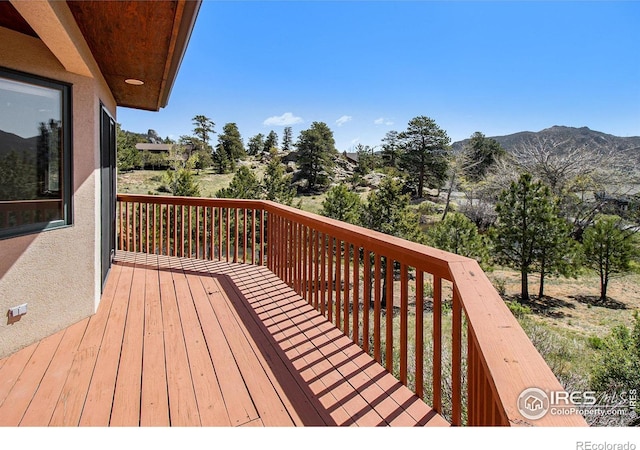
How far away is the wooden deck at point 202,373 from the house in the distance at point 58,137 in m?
0.37

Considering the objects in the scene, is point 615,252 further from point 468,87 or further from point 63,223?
point 63,223

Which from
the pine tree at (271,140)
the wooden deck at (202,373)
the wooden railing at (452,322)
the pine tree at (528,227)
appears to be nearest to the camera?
the wooden railing at (452,322)

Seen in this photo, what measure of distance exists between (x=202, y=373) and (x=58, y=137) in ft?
7.23

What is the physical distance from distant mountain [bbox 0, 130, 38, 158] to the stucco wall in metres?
0.27

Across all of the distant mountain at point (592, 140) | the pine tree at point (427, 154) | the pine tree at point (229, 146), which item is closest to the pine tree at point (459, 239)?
the distant mountain at point (592, 140)

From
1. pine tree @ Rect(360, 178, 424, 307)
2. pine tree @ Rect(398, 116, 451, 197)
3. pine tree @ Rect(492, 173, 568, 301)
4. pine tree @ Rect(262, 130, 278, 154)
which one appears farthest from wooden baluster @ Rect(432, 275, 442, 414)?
pine tree @ Rect(262, 130, 278, 154)

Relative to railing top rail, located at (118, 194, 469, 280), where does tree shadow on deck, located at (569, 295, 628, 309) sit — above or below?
below

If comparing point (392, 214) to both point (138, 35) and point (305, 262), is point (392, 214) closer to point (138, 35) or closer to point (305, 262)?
point (305, 262)

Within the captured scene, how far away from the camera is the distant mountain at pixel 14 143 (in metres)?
2.28

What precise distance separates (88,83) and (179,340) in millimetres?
2325

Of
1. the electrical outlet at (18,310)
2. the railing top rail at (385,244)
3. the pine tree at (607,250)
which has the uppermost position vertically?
the railing top rail at (385,244)

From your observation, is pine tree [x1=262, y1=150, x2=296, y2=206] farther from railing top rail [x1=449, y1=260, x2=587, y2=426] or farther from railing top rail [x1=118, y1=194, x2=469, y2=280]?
railing top rail [x1=449, y1=260, x2=587, y2=426]

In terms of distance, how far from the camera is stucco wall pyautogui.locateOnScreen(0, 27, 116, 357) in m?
2.28

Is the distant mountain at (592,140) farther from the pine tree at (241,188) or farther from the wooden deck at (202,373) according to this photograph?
the wooden deck at (202,373)
